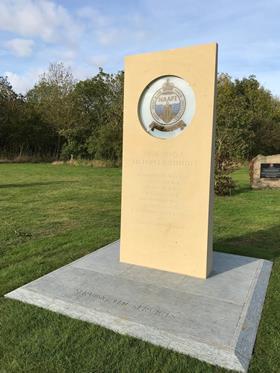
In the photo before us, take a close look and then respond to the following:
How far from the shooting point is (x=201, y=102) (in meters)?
3.57

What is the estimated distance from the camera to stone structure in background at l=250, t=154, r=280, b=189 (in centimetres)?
1213

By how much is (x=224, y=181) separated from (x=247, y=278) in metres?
6.92

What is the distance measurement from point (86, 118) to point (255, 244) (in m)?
23.2

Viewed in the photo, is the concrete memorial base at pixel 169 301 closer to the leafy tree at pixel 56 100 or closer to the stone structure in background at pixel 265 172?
the stone structure in background at pixel 265 172

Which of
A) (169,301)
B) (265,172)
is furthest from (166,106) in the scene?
(265,172)

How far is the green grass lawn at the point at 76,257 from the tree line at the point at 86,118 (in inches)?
570

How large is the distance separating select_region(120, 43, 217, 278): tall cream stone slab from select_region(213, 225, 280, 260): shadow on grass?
4.06 ft

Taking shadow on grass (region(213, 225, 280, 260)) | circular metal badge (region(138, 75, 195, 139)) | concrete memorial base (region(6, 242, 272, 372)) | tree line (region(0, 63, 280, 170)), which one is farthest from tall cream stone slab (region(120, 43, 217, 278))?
tree line (region(0, 63, 280, 170))

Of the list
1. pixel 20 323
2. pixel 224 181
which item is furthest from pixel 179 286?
pixel 224 181

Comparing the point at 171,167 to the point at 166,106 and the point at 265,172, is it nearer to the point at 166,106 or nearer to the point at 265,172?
the point at 166,106

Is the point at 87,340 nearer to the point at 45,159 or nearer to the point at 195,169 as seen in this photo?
the point at 195,169

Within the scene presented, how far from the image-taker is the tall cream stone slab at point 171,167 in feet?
11.8

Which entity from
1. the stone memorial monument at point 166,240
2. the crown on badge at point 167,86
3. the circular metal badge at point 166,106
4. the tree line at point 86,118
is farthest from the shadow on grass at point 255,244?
the tree line at point 86,118

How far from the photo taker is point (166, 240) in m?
3.96
